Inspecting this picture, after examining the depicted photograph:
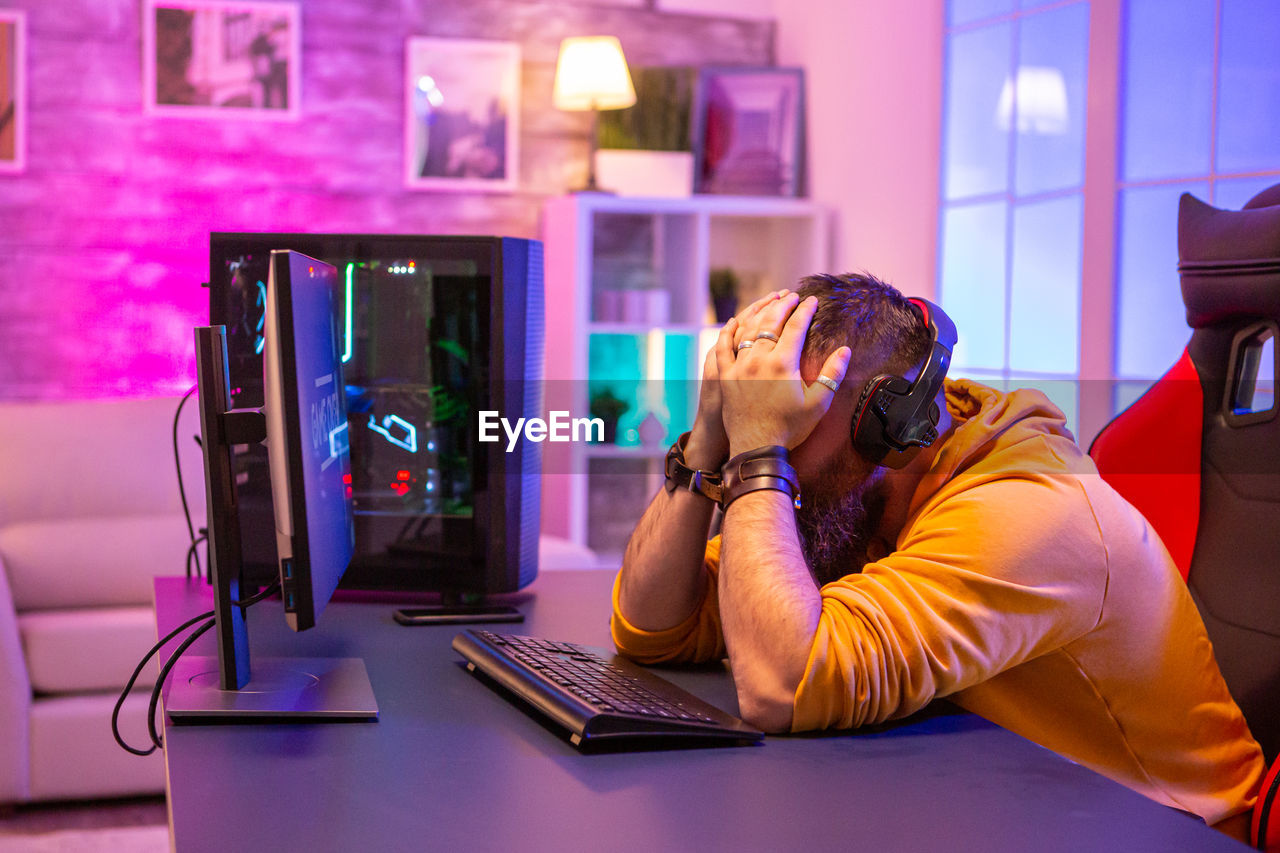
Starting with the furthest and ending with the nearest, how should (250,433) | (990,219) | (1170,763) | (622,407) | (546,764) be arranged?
(622,407)
(990,219)
(1170,763)
(250,433)
(546,764)

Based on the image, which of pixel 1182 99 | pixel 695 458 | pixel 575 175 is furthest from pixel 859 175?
pixel 695 458

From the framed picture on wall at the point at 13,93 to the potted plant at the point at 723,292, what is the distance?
8.22ft

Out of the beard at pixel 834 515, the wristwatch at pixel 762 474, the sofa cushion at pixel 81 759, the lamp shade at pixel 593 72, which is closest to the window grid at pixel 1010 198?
the lamp shade at pixel 593 72

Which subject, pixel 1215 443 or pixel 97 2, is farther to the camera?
pixel 97 2

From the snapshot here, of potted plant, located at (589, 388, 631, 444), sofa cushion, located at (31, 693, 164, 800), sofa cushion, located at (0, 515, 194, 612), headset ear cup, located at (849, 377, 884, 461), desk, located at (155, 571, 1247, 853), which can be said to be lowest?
sofa cushion, located at (31, 693, 164, 800)

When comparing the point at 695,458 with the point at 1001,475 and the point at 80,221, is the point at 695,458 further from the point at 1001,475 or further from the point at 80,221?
the point at 80,221

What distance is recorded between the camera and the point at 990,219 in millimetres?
3586

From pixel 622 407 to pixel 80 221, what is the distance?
205cm

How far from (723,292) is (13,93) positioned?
261 cm

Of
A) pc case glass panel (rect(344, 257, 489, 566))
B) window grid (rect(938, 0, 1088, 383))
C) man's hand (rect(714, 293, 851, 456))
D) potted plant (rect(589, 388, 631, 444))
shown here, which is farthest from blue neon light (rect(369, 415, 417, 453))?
potted plant (rect(589, 388, 631, 444))

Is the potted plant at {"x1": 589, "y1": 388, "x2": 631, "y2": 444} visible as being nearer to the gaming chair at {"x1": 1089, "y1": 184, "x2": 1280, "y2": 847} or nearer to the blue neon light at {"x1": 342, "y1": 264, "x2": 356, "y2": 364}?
the blue neon light at {"x1": 342, "y1": 264, "x2": 356, "y2": 364}

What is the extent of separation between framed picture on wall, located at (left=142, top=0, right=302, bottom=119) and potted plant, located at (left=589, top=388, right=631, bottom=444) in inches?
60.3

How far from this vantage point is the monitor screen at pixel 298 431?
1.01 m

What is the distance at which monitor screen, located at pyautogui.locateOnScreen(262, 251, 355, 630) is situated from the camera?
3.33ft
